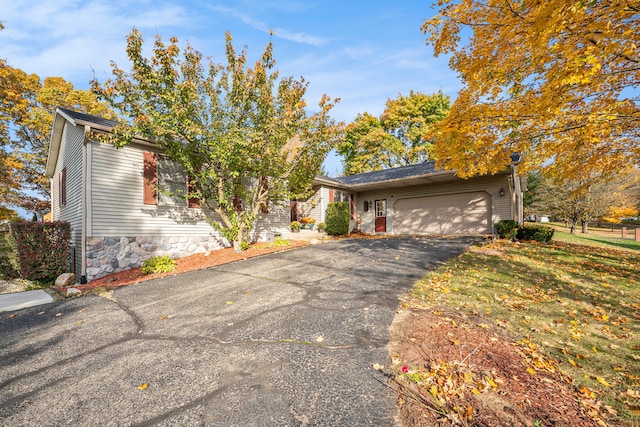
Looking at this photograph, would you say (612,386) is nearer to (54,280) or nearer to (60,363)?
(60,363)

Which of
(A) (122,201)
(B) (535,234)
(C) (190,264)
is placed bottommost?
(C) (190,264)

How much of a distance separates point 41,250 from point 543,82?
13893mm

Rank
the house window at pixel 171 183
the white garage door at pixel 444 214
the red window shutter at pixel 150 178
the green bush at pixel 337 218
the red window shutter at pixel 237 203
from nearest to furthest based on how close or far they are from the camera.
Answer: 1. the red window shutter at pixel 150 178
2. the house window at pixel 171 183
3. the red window shutter at pixel 237 203
4. the white garage door at pixel 444 214
5. the green bush at pixel 337 218

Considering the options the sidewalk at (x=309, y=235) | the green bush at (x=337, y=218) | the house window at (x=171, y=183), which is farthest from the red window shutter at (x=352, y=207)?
the house window at (x=171, y=183)

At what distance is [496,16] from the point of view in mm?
5566

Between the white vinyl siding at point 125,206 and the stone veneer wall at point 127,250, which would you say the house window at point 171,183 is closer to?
the white vinyl siding at point 125,206

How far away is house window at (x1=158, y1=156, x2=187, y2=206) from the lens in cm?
897

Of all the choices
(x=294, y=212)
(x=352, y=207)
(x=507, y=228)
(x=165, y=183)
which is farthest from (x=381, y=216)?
(x=165, y=183)

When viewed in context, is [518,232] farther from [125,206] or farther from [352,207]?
[125,206]

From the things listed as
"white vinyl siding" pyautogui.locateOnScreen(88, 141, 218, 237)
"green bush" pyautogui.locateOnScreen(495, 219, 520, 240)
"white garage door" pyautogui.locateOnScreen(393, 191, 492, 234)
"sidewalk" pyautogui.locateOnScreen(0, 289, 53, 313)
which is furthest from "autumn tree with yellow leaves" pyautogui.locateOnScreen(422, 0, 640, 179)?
"sidewalk" pyautogui.locateOnScreen(0, 289, 53, 313)

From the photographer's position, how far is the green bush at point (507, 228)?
11625mm

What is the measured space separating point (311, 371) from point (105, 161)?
28.7 feet

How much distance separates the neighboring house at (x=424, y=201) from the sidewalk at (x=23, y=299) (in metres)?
9.28

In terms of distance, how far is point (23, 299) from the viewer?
6008 millimetres
